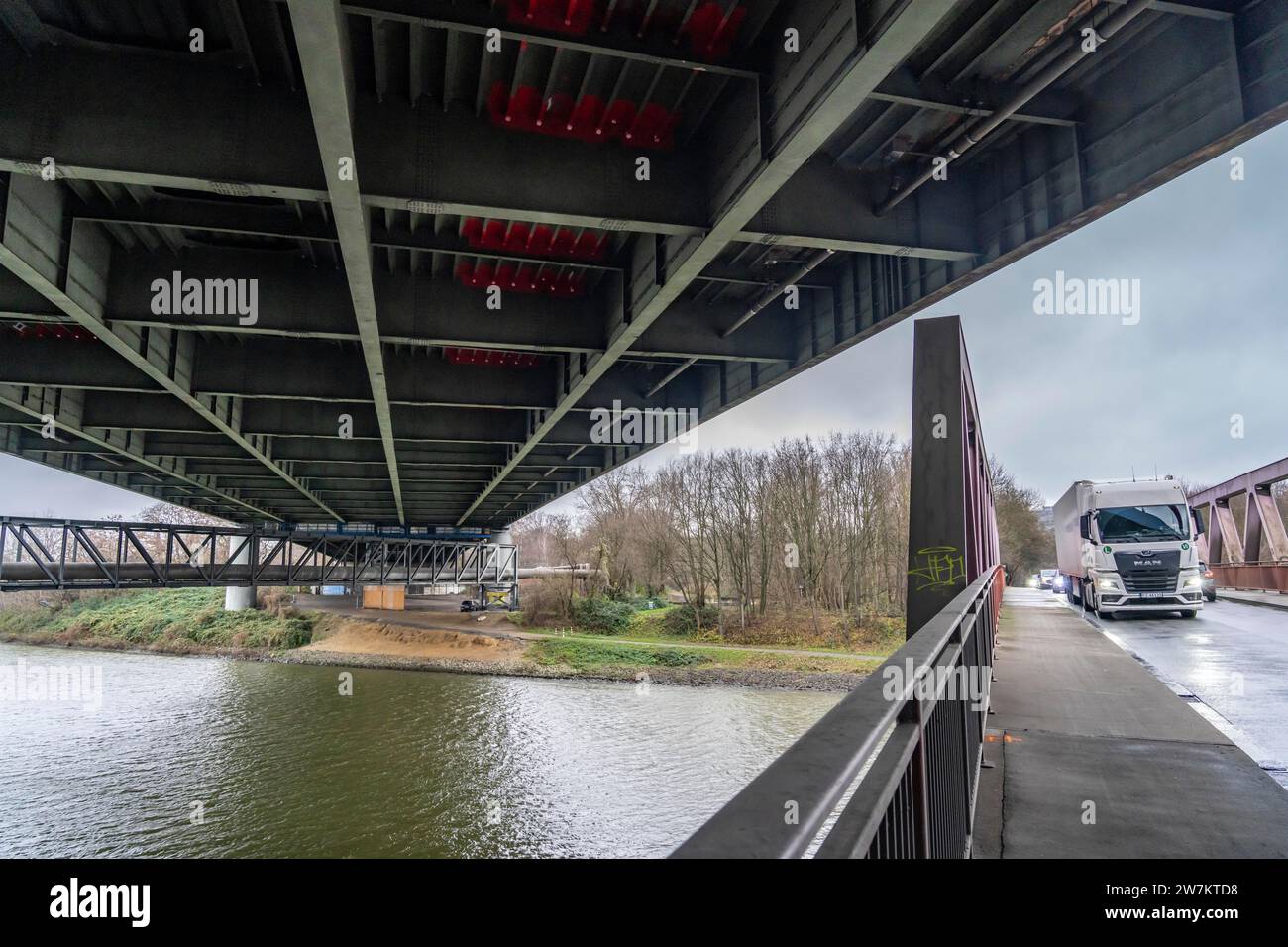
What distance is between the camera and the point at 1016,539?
57.8m

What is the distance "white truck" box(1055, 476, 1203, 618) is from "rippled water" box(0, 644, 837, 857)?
1093 cm

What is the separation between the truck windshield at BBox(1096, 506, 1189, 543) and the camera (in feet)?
54.2

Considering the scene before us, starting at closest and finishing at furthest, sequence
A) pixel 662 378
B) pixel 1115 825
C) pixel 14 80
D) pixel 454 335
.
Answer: pixel 1115 825, pixel 14 80, pixel 454 335, pixel 662 378

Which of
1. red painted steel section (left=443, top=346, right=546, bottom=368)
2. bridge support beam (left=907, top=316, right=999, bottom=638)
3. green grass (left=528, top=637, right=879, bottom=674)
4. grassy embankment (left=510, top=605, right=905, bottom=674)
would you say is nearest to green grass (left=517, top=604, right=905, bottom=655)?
grassy embankment (left=510, top=605, right=905, bottom=674)

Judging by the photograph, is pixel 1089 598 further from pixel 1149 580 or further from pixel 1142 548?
pixel 1142 548

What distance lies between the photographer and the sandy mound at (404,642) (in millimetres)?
39844

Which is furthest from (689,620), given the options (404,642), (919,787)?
(919,787)

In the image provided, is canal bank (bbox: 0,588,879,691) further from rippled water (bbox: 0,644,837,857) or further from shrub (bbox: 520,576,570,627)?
shrub (bbox: 520,576,570,627)

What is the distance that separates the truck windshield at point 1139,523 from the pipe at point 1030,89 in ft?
45.9
